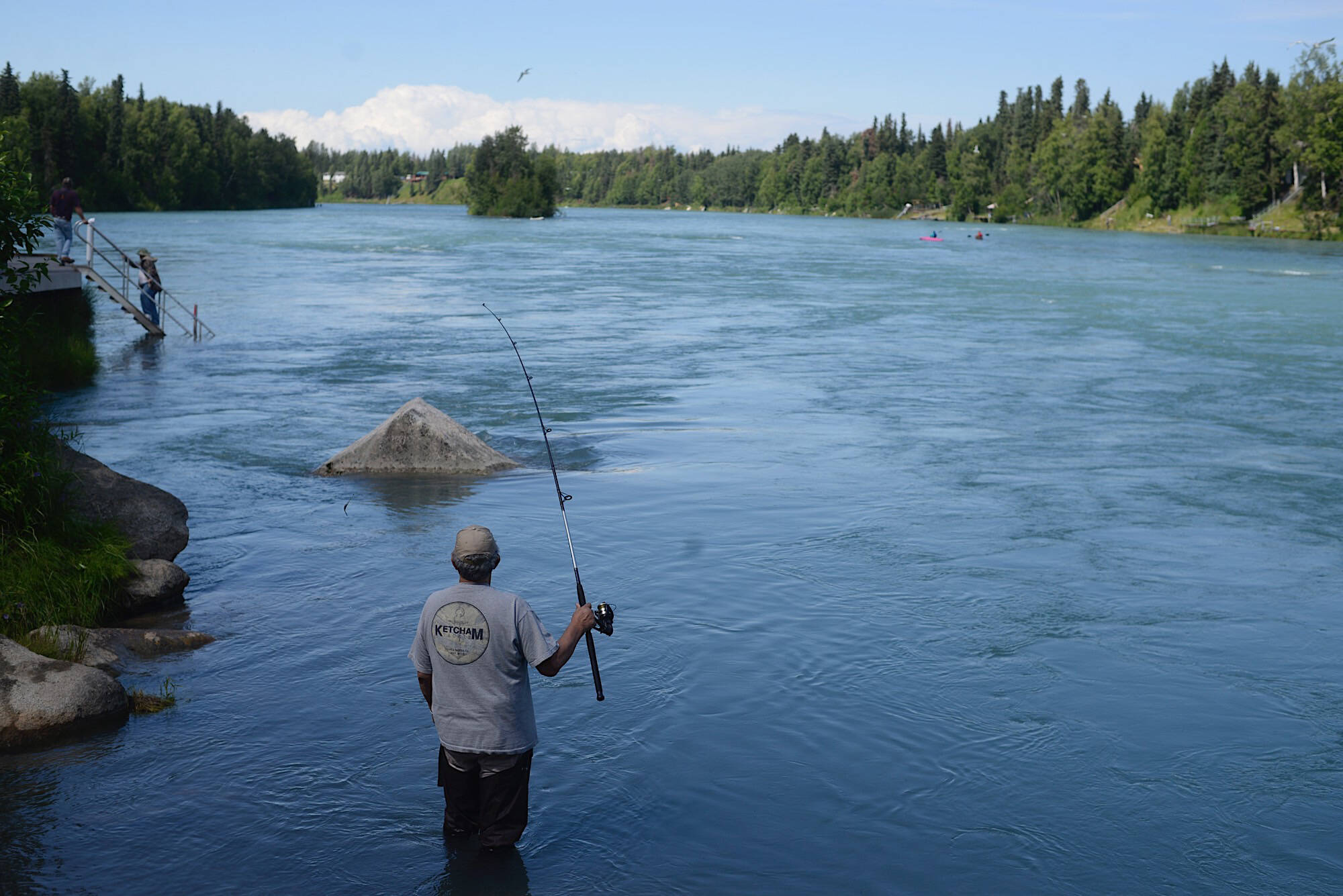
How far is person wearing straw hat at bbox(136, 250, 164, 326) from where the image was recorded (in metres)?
28.6

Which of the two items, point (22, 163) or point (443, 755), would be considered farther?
point (22, 163)

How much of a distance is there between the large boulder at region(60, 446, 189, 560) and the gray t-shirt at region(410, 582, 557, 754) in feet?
19.6

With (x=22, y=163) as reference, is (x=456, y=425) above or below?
below

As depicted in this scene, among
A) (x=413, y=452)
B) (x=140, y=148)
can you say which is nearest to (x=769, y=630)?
(x=413, y=452)

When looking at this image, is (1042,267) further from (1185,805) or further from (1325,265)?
(1185,805)

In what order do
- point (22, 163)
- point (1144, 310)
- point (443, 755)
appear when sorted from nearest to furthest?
point (443, 755) → point (22, 163) → point (1144, 310)

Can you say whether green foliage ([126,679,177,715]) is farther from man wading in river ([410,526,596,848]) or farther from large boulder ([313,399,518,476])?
large boulder ([313,399,518,476])

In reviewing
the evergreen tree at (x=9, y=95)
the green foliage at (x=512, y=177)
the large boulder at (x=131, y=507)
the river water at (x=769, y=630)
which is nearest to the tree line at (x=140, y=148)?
the evergreen tree at (x=9, y=95)

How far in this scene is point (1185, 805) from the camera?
6973 millimetres

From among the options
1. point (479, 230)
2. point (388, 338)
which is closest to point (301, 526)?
point (388, 338)

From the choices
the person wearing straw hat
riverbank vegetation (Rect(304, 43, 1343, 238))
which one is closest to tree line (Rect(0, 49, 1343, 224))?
riverbank vegetation (Rect(304, 43, 1343, 238))

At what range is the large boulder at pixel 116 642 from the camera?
8.18 m

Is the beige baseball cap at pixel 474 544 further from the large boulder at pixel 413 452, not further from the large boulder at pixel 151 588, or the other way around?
the large boulder at pixel 413 452

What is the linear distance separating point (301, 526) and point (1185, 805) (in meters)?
8.56
